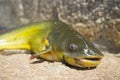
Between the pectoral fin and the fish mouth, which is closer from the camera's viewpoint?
the fish mouth

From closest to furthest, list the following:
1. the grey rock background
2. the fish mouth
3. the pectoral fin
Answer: the fish mouth < the pectoral fin < the grey rock background

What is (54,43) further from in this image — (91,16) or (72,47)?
(91,16)

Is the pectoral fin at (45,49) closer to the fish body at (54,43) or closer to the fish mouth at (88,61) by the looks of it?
the fish body at (54,43)

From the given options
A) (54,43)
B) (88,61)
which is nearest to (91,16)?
(54,43)

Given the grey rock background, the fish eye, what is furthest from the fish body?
the grey rock background

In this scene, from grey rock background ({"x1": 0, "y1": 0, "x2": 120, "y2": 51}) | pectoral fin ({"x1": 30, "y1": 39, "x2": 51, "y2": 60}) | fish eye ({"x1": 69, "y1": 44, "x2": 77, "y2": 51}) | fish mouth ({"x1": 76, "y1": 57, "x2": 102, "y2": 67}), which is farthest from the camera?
grey rock background ({"x1": 0, "y1": 0, "x2": 120, "y2": 51})

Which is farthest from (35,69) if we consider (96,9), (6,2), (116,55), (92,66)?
(6,2)

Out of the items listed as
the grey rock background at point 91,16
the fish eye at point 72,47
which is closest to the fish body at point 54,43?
the fish eye at point 72,47

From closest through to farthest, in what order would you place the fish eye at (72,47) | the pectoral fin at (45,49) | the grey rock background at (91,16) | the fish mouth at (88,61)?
the fish mouth at (88,61)
the fish eye at (72,47)
the pectoral fin at (45,49)
the grey rock background at (91,16)

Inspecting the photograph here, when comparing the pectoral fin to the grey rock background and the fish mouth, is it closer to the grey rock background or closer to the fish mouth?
the fish mouth
